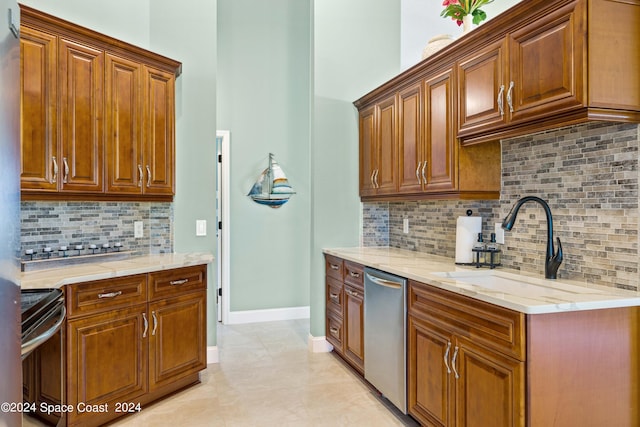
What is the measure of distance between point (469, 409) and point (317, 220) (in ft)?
7.16

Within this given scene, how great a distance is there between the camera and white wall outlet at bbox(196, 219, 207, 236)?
3512mm

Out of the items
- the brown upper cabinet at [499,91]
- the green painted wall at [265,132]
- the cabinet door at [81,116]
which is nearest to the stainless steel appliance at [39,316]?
the cabinet door at [81,116]

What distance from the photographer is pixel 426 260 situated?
3.03 m

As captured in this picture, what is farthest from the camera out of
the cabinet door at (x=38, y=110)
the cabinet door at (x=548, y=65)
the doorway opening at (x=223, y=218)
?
the doorway opening at (x=223, y=218)

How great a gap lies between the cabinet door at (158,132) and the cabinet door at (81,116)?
326 mm

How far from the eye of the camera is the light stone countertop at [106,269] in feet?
7.37

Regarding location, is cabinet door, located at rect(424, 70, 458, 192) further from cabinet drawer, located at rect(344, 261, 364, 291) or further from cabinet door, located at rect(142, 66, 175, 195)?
cabinet door, located at rect(142, 66, 175, 195)

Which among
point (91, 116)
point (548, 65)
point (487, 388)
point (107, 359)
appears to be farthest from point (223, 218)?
point (548, 65)

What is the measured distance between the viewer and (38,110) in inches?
98.9

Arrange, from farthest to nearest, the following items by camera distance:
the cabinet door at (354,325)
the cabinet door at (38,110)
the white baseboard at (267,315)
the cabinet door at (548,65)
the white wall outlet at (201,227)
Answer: the white baseboard at (267,315) → the white wall outlet at (201,227) → the cabinet door at (354,325) → the cabinet door at (38,110) → the cabinet door at (548,65)

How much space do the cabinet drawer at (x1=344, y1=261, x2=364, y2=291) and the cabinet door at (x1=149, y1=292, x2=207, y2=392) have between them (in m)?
1.11

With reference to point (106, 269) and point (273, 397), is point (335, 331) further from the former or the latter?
point (106, 269)

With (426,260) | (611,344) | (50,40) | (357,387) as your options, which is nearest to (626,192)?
(611,344)

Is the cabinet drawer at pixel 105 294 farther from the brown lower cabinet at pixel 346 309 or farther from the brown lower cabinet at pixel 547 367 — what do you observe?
the brown lower cabinet at pixel 547 367
